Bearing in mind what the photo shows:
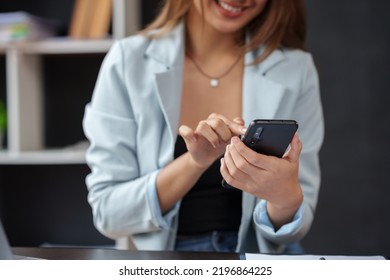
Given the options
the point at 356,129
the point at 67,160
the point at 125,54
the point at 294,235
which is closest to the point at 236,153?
the point at 294,235

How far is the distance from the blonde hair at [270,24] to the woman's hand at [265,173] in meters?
0.29

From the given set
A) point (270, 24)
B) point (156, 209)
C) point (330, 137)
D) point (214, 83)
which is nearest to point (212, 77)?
point (214, 83)

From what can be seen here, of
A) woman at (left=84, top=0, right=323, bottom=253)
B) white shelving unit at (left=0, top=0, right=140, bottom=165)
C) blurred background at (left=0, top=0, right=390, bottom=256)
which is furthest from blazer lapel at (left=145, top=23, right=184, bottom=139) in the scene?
blurred background at (left=0, top=0, right=390, bottom=256)

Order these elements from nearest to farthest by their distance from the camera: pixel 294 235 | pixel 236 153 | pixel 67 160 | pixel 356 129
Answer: pixel 236 153 → pixel 294 235 → pixel 67 160 → pixel 356 129

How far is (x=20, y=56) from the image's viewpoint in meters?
1.37

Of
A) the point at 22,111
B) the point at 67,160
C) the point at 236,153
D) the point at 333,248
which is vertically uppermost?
the point at 236,153

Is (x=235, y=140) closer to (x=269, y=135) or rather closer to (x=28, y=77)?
(x=269, y=135)

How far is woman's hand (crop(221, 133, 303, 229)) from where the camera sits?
0.68 meters

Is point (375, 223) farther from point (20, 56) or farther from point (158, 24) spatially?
point (20, 56)

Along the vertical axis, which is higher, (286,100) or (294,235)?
(286,100)

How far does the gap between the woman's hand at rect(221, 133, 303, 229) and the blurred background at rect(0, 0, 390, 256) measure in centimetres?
73

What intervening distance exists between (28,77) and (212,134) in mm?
845

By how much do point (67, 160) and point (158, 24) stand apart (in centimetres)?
48

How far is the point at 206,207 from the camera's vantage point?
37.0 inches
